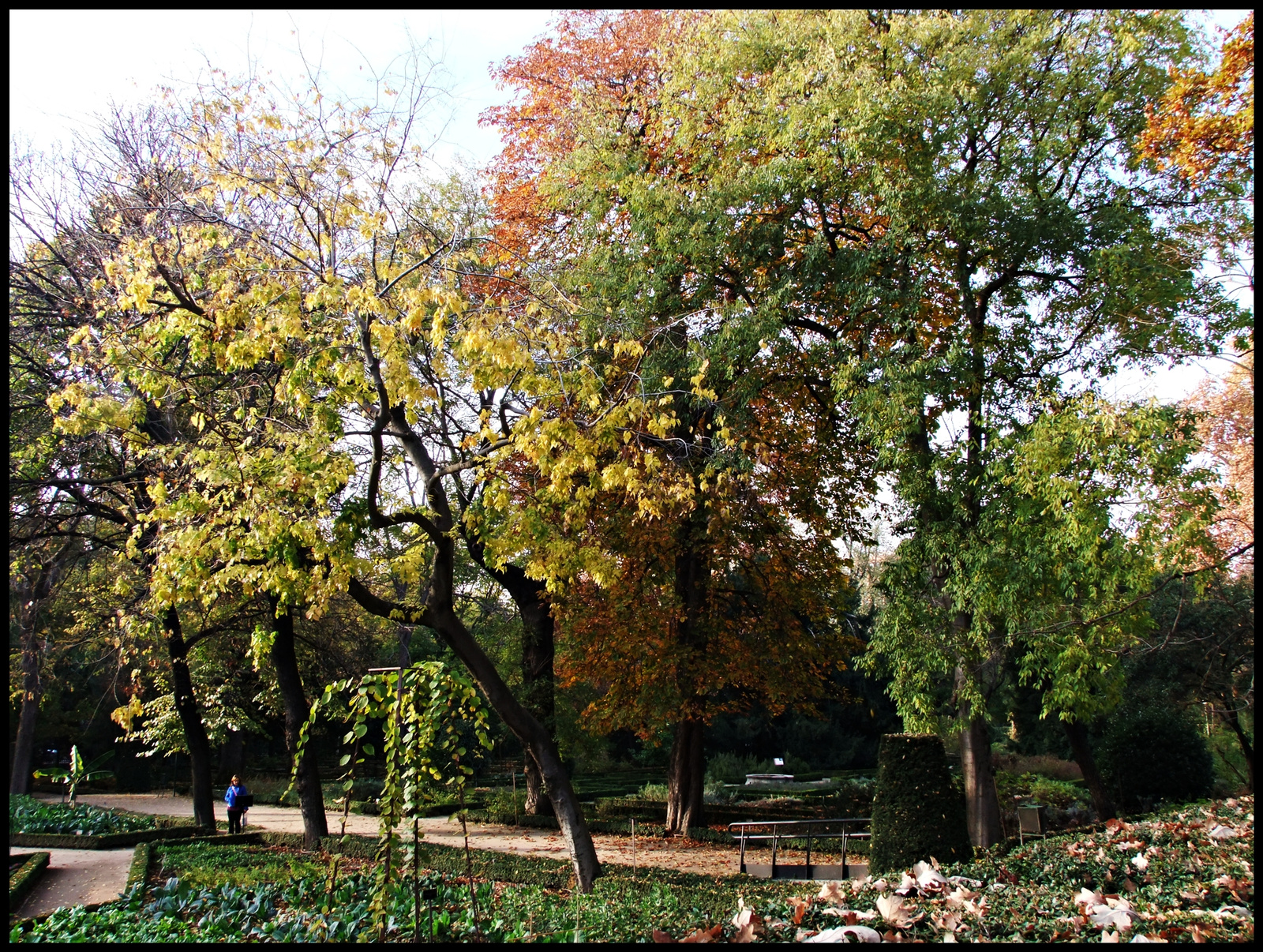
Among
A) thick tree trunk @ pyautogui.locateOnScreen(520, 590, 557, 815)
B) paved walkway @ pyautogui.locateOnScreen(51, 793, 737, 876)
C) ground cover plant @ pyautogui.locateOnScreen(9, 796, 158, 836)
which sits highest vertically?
thick tree trunk @ pyautogui.locateOnScreen(520, 590, 557, 815)

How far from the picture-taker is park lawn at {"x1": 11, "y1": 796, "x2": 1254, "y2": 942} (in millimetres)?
A: 4082

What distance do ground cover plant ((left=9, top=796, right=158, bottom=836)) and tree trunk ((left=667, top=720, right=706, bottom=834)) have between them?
30.4 feet

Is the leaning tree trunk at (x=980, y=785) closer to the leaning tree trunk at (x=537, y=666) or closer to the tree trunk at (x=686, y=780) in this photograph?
the tree trunk at (x=686, y=780)

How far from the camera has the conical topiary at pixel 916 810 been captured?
9.77 metres

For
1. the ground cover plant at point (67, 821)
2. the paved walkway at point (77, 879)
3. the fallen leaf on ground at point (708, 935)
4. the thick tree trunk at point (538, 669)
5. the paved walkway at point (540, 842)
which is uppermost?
the thick tree trunk at point (538, 669)

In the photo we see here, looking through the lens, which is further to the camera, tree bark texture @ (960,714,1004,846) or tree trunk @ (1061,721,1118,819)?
tree trunk @ (1061,721,1118,819)

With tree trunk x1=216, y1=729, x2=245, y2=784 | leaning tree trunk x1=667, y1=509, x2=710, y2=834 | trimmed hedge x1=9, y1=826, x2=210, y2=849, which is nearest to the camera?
trimmed hedge x1=9, y1=826, x2=210, y2=849

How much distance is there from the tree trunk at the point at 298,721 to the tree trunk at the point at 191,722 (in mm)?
1478

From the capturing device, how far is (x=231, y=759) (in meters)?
28.1

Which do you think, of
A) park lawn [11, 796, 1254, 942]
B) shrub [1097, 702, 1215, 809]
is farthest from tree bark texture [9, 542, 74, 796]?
shrub [1097, 702, 1215, 809]

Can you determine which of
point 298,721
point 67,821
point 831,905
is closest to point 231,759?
point 67,821

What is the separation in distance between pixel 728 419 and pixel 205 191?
7.71 meters

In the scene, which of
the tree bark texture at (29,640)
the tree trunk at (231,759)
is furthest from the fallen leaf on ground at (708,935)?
the tree trunk at (231,759)

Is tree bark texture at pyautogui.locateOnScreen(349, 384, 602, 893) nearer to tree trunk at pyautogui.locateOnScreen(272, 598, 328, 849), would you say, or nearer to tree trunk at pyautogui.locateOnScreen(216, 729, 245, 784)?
tree trunk at pyautogui.locateOnScreen(272, 598, 328, 849)
